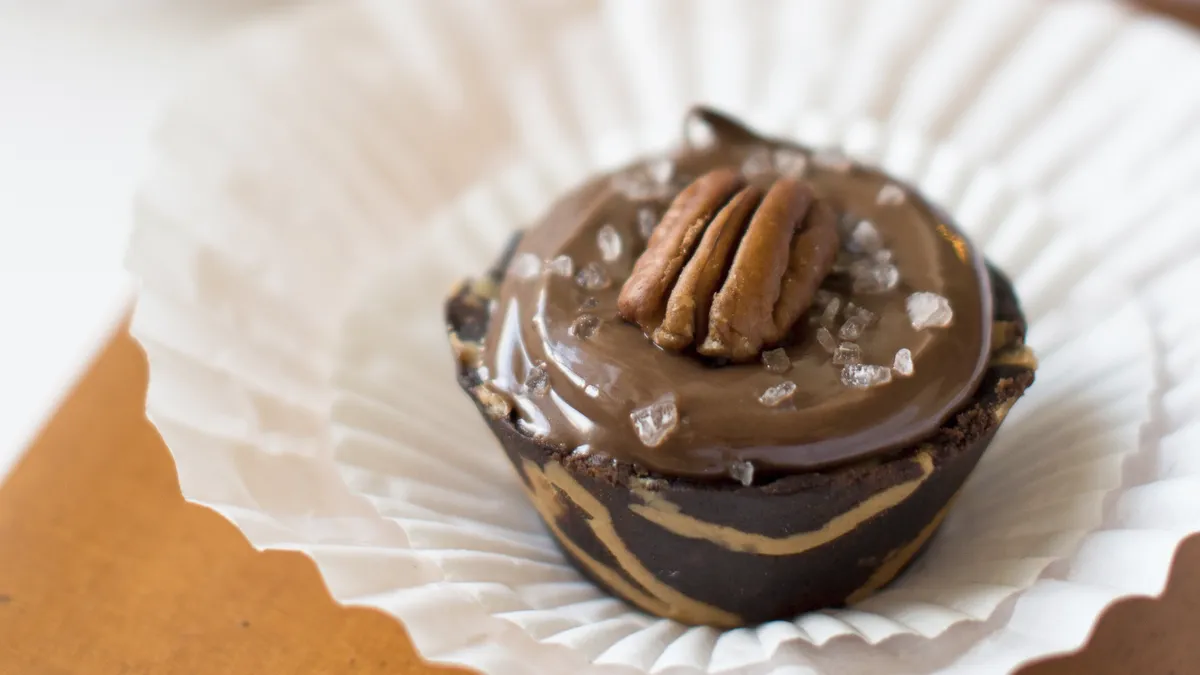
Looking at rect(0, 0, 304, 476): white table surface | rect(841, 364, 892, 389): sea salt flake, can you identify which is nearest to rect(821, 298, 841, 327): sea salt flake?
rect(841, 364, 892, 389): sea salt flake

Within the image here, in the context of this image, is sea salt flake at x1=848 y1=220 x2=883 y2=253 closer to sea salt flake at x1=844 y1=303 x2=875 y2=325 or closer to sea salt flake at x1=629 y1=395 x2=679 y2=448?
sea salt flake at x1=844 y1=303 x2=875 y2=325

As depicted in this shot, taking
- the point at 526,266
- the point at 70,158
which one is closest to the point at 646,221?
the point at 526,266

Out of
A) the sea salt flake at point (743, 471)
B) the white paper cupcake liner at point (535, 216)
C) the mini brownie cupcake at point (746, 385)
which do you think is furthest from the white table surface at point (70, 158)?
the sea salt flake at point (743, 471)

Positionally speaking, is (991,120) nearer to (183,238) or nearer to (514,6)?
(514,6)

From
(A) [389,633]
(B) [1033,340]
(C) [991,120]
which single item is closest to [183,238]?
(A) [389,633]

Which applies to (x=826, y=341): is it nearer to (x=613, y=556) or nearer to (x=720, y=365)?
(x=720, y=365)

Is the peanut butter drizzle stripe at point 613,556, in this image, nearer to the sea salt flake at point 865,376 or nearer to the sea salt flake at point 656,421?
the sea salt flake at point 656,421
